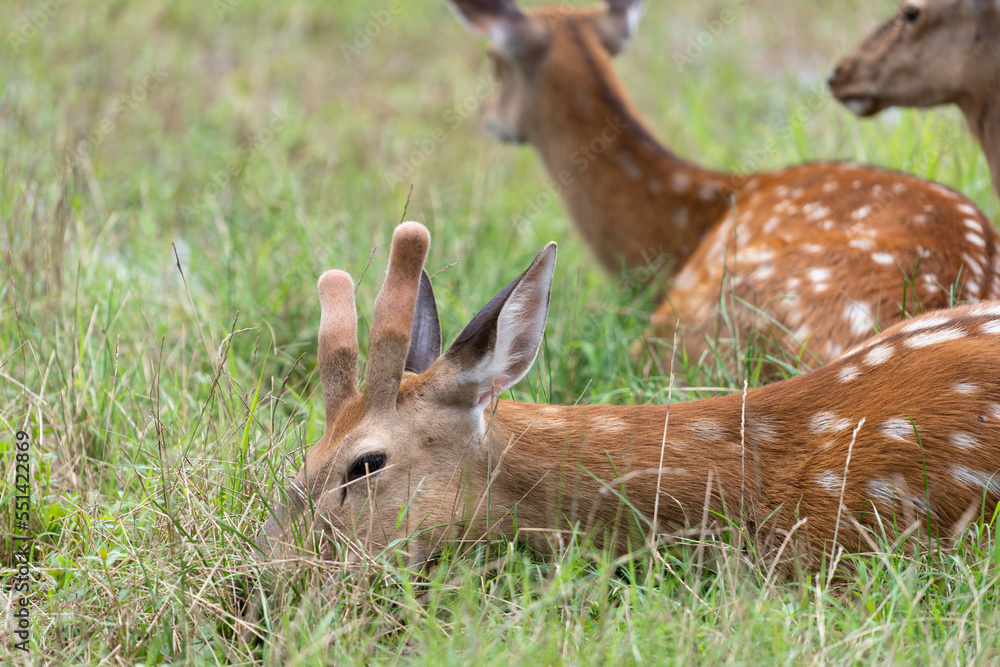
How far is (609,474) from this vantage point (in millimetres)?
2902

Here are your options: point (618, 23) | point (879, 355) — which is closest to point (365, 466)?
point (879, 355)

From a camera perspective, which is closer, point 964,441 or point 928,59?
point 964,441

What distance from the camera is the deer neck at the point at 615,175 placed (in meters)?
5.41

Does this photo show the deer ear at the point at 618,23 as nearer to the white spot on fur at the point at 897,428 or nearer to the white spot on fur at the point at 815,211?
the white spot on fur at the point at 815,211

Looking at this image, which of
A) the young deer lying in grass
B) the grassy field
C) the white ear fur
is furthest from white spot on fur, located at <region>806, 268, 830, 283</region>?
the white ear fur

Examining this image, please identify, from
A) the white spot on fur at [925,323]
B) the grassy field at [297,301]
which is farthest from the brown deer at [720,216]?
the white spot on fur at [925,323]

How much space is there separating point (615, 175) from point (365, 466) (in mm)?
3195

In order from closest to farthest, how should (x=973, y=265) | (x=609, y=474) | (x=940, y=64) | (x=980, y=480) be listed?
1. (x=980, y=480)
2. (x=609, y=474)
3. (x=973, y=265)
4. (x=940, y=64)

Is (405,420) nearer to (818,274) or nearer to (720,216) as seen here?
(818,274)

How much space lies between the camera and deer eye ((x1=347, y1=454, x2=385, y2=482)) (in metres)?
2.81

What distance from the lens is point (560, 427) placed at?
9.87 feet

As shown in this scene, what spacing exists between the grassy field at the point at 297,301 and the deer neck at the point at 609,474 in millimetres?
98

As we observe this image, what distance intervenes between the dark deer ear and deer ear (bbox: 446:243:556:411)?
37cm

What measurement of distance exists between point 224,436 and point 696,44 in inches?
283
